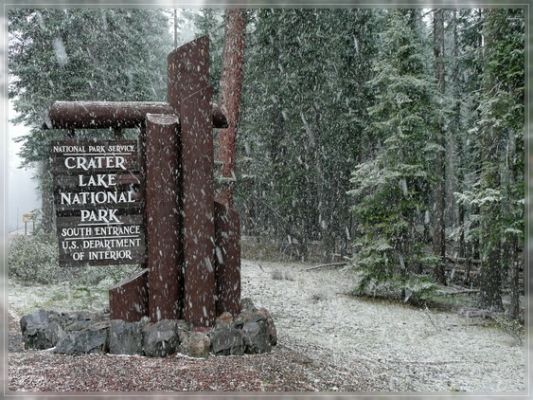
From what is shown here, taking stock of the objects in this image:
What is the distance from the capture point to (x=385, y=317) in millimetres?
11828

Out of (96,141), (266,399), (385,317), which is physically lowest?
(385,317)

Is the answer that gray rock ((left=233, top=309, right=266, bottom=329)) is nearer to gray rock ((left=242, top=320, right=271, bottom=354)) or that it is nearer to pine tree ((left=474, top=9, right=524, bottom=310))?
gray rock ((left=242, top=320, right=271, bottom=354))

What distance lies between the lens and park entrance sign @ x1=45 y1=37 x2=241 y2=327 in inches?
267

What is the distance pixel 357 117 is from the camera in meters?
20.5

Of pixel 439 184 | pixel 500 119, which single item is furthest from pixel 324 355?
pixel 439 184

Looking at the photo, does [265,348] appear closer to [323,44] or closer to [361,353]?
[361,353]

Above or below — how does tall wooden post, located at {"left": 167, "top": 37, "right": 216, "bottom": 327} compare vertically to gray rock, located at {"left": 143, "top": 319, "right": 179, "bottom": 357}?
above

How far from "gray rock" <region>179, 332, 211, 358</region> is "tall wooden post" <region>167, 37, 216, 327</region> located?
0.41 m

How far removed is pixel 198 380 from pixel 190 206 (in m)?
2.33

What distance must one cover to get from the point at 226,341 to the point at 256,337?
0.41 m

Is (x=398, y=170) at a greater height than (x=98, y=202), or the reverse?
(x=398, y=170)

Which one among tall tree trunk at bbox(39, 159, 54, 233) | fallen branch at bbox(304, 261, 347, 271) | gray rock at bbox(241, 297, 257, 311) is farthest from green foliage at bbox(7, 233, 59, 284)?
fallen branch at bbox(304, 261, 347, 271)

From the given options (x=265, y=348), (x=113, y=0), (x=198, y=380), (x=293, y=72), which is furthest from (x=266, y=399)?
(x=293, y=72)

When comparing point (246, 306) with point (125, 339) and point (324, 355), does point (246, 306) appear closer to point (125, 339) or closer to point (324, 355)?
point (324, 355)
